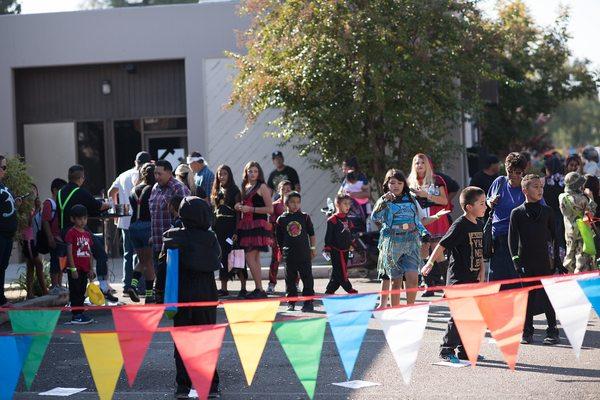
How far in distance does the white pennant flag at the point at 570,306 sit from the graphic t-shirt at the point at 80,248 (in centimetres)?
646

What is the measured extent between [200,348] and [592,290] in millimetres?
2815

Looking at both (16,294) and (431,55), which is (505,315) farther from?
(431,55)

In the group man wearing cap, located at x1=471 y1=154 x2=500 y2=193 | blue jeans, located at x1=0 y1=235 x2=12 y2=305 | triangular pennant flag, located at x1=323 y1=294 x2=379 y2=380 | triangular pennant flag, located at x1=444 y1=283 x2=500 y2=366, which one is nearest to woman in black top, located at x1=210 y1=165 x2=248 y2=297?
blue jeans, located at x1=0 y1=235 x2=12 y2=305

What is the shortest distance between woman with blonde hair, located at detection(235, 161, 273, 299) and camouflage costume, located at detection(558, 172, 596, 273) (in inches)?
146

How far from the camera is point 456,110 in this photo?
63.2ft

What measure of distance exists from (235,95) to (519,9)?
1266 centimetres

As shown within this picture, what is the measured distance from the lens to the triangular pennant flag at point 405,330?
7.68m

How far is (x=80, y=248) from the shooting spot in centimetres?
1292

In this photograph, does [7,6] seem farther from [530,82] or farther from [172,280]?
[172,280]

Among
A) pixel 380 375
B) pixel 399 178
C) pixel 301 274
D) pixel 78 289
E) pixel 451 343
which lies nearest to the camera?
pixel 380 375

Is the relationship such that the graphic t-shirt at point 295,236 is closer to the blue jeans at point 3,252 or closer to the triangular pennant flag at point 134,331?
the blue jeans at point 3,252

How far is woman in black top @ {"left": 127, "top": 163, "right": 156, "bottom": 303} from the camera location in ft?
46.9

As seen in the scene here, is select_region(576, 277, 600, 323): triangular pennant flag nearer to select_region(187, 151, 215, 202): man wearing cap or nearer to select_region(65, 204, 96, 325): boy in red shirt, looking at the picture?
select_region(65, 204, 96, 325): boy in red shirt

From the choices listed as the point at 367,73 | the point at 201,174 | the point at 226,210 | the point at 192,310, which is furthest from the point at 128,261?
the point at 192,310
